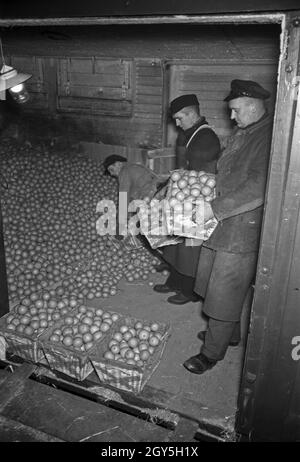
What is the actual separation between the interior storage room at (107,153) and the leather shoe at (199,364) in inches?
2.6

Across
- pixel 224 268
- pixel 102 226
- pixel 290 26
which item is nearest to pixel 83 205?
pixel 102 226

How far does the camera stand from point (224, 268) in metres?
3.18

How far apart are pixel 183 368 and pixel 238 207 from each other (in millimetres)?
1877

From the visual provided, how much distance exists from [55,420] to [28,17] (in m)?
3.16

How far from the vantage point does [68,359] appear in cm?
329

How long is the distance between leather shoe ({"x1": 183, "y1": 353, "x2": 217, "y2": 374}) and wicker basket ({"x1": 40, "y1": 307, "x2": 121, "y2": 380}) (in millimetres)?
962

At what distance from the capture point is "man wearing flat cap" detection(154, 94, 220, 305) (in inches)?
166

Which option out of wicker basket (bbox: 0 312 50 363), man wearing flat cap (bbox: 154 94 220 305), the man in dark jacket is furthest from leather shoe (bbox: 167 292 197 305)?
wicker basket (bbox: 0 312 50 363)

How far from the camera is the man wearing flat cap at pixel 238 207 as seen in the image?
2.91 metres

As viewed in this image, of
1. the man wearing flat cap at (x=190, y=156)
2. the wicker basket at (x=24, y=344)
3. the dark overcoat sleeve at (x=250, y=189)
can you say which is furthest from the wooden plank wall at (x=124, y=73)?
the wicker basket at (x=24, y=344)
